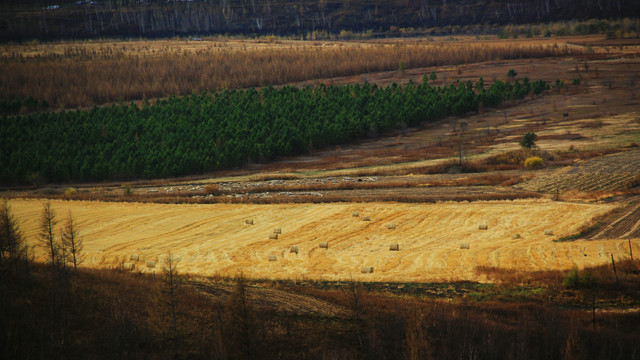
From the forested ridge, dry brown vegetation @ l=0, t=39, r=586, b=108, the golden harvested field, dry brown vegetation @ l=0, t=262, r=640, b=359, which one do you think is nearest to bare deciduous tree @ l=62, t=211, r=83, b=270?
dry brown vegetation @ l=0, t=262, r=640, b=359

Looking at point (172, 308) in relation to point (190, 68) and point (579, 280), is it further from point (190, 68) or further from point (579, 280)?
point (190, 68)

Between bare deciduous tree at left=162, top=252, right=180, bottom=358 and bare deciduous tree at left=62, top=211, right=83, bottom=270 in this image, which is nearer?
bare deciduous tree at left=162, top=252, right=180, bottom=358

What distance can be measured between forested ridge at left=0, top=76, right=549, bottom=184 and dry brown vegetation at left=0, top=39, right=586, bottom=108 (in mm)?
26620

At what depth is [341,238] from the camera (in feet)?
155

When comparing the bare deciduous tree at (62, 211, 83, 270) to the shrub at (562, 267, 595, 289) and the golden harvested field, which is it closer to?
the golden harvested field

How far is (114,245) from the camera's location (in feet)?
154

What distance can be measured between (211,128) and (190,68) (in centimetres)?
7976

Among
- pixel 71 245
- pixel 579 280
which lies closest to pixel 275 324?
pixel 71 245

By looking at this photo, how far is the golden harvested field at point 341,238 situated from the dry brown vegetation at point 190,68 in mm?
101556

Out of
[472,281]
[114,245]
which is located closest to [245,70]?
[114,245]

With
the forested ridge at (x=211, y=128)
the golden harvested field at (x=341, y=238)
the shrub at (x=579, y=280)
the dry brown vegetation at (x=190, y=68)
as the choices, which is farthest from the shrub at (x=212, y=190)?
the dry brown vegetation at (x=190, y=68)

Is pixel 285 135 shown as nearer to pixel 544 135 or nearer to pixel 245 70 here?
pixel 544 135

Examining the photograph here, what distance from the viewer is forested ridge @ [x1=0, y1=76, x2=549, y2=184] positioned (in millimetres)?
93062

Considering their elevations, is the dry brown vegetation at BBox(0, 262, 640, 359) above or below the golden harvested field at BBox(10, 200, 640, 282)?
above
